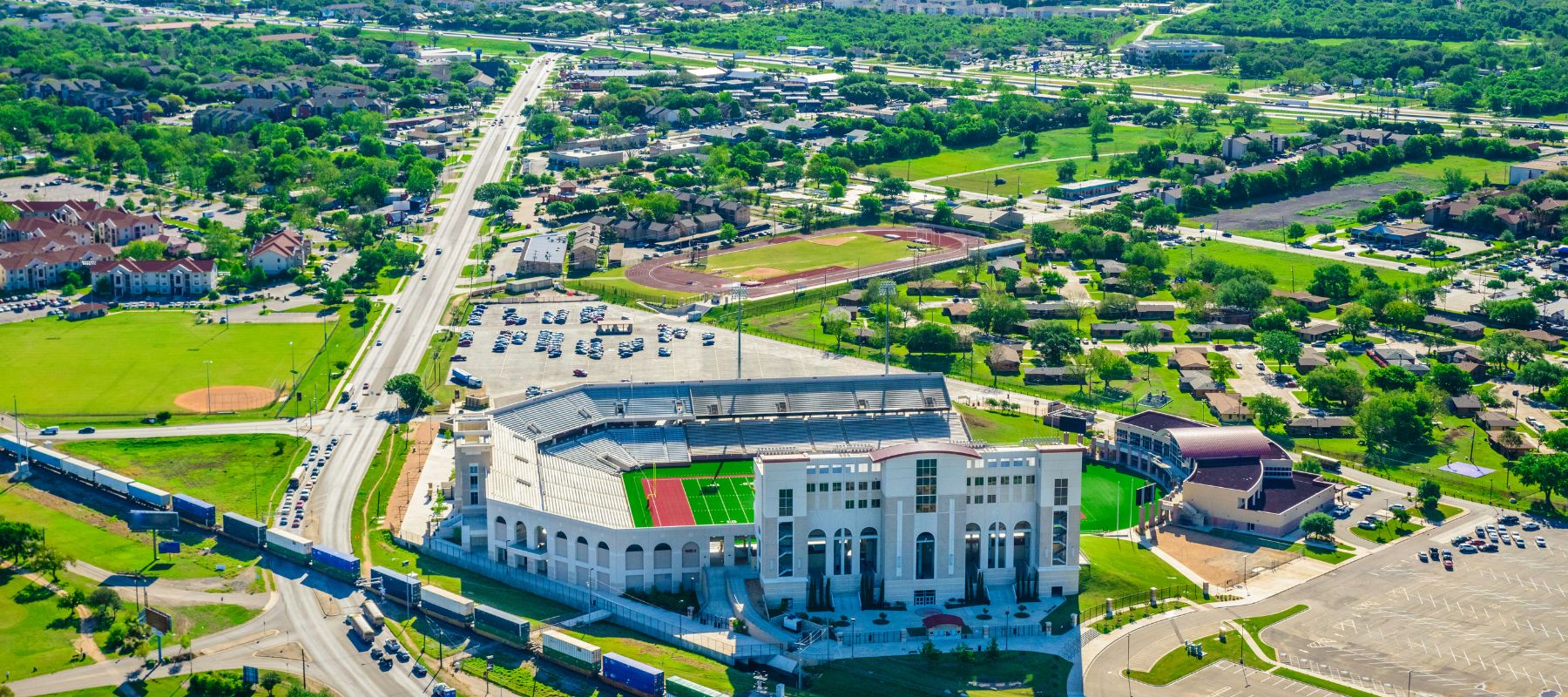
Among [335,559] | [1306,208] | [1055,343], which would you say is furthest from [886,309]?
[1306,208]

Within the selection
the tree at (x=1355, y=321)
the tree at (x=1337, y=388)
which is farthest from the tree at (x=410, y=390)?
the tree at (x=1355, y=321)

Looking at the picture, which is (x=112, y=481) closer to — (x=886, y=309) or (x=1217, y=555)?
(x=886, y=309)

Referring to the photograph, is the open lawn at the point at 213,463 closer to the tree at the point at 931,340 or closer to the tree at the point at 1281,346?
the tree at the point at 931,340

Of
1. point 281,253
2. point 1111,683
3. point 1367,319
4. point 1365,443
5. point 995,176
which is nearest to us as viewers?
point 1111,683

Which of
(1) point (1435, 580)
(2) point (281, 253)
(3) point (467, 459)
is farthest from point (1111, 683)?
(2) point (281, 253)

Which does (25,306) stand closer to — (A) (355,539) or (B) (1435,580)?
(A) (355,539)
